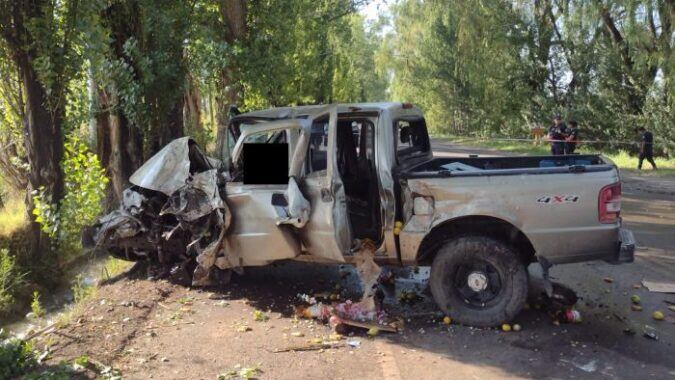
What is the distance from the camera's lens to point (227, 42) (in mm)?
11812

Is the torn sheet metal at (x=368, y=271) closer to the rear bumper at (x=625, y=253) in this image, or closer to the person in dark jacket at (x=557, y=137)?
the rear bumper at (x=625, y=253)

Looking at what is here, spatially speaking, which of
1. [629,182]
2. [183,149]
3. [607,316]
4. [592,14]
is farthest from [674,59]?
[183,149]

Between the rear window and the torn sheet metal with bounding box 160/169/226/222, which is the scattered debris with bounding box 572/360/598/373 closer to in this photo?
the rear window

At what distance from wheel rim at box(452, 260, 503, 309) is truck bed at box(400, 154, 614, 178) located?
0.89 m

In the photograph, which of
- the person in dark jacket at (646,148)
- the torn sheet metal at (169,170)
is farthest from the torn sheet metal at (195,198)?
the person in dark jacket at (646,148)

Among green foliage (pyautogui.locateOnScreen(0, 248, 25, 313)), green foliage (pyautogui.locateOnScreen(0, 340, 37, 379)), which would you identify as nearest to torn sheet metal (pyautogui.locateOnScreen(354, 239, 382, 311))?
green foliage (pyautogui.locateOnScreen(0, 340, 37, 379))

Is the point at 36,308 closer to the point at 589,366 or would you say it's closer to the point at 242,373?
the point at 242,373

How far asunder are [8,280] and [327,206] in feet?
14.8

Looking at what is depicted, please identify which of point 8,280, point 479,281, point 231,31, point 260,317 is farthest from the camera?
point 231,31

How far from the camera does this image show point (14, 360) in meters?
4.57

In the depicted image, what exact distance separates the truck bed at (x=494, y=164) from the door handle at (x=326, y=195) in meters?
0.72

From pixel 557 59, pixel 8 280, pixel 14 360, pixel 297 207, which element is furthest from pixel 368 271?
pixel 557 59

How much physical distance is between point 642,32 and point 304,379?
23.3 metres

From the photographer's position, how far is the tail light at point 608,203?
17.4 ft
